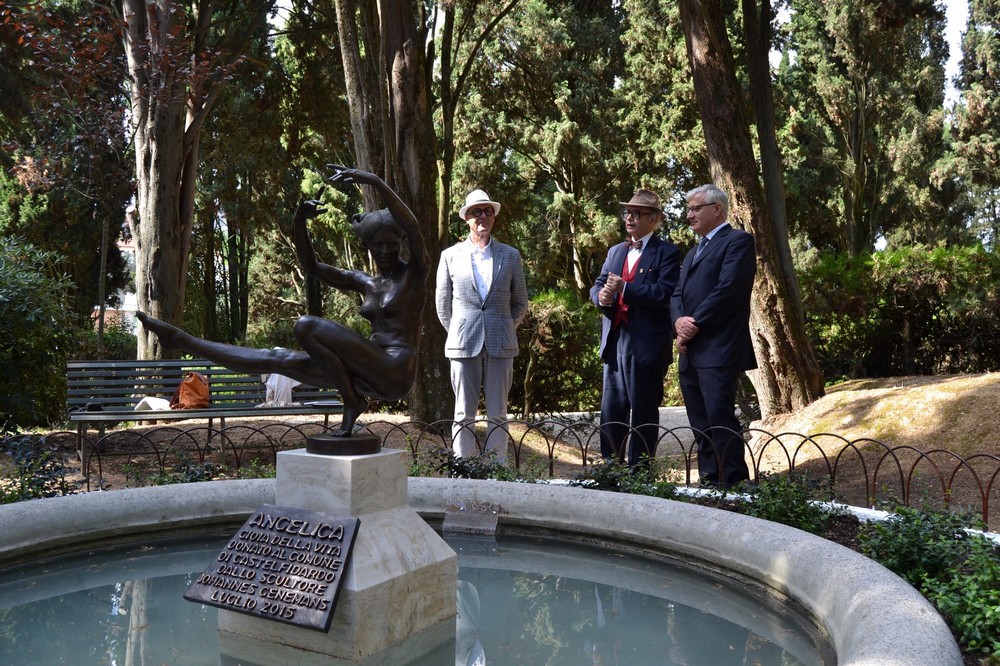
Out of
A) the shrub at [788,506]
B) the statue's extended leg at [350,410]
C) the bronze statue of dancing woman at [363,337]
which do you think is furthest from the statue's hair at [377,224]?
the shrub at [788,506]

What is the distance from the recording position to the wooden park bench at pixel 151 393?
306 inches

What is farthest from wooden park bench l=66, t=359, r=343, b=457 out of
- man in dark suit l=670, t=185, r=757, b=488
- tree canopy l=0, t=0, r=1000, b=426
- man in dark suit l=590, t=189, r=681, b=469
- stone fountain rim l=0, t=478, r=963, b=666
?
man in dark suit l=670, t=185, r=757, b=488

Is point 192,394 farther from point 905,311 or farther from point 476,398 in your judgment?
point 905,311

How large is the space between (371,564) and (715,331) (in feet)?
→ 9.64

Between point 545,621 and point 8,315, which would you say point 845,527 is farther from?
point 8,315

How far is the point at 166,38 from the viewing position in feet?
31.2

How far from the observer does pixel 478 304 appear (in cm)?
614

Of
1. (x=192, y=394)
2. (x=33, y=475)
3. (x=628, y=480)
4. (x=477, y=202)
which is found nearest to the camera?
(x=628, y=480)

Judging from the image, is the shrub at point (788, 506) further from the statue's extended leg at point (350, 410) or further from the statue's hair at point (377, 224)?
the statue's hair at point (377, 224)

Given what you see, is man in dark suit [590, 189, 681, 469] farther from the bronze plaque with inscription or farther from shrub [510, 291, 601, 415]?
shrub [510, 291, 601, 415]

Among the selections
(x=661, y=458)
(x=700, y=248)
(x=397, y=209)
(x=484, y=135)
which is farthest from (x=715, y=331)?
(x=484, y=135)

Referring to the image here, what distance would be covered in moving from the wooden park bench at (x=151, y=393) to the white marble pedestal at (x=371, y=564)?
429 cm

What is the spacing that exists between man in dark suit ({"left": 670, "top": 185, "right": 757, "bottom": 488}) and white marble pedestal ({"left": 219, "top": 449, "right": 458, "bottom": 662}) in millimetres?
2162

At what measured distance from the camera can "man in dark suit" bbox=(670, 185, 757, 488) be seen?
5.23 meters
